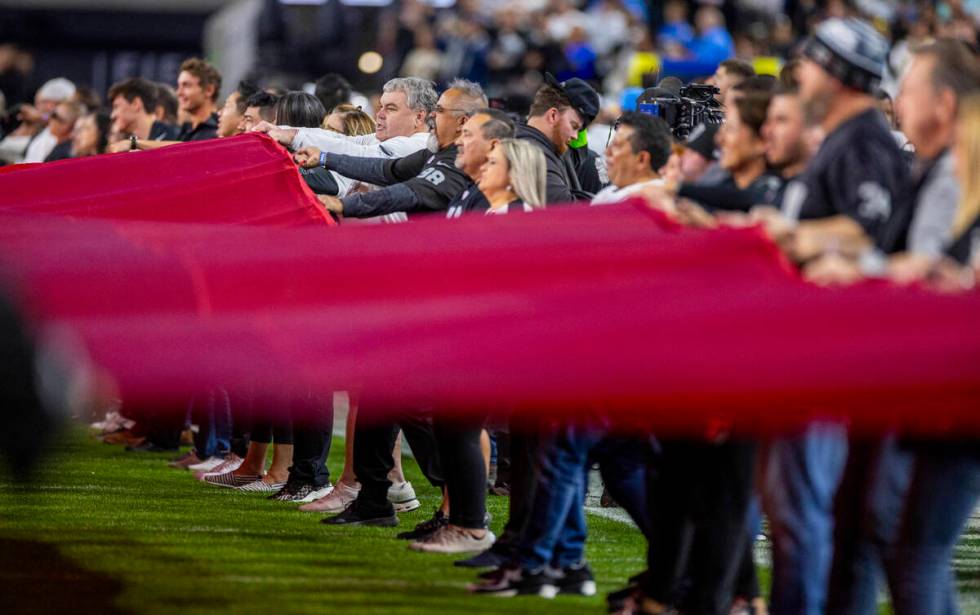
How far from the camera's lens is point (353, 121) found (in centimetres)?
Result: 949

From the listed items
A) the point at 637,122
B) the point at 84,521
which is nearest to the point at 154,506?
the point at 84,521

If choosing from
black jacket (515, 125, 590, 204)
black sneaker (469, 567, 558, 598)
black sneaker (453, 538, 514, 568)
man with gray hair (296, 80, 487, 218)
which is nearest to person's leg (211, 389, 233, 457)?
man with gray hair (296, 80, 487, 218)

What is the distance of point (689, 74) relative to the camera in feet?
51.3

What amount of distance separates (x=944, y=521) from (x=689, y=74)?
11388 millimetres

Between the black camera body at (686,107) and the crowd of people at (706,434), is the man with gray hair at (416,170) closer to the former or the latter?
the crowd of people at (706,434)

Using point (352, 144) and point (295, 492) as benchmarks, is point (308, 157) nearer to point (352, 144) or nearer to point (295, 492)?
point (352, 144)

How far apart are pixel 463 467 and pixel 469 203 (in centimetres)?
109

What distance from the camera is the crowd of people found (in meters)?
4.61

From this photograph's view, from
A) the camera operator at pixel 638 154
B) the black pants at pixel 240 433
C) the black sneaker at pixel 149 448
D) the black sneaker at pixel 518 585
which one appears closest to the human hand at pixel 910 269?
A: the camera operator at pixel 638 154

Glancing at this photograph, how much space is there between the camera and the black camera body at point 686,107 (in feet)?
27.4

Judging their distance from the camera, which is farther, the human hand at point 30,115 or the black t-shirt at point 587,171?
the human hand at point 30,115

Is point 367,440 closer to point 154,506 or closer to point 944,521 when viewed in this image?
point 154,506

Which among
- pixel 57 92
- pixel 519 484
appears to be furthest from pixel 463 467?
pixel 57 92

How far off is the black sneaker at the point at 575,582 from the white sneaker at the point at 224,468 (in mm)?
3353
